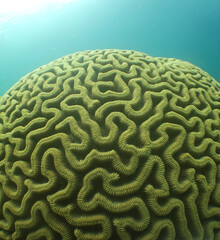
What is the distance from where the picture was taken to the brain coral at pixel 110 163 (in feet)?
7.14

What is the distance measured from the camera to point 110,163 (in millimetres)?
2363

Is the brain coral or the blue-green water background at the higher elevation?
the blue-green water background

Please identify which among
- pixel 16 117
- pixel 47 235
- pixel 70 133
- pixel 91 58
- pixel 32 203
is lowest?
pixel 47 235

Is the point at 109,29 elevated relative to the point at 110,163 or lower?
elevated

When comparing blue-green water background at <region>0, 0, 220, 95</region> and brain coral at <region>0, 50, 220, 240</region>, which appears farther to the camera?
blue-green water background at <region>0, 0, 220, 95</region>

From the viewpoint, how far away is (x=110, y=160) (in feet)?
7.59

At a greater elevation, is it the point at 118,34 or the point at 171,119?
the point at 118,34

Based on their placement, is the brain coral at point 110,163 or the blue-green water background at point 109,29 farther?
the blue-green water background at point 109,29

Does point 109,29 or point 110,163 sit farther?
point 109,29

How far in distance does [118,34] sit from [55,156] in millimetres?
96590

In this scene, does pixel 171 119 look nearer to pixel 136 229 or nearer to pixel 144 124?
pixel 144 124

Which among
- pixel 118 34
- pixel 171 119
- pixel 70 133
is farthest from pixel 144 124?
pixel 118 34

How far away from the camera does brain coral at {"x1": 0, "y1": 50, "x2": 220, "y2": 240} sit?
2176 mm

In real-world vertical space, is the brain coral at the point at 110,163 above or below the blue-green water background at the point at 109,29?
below
